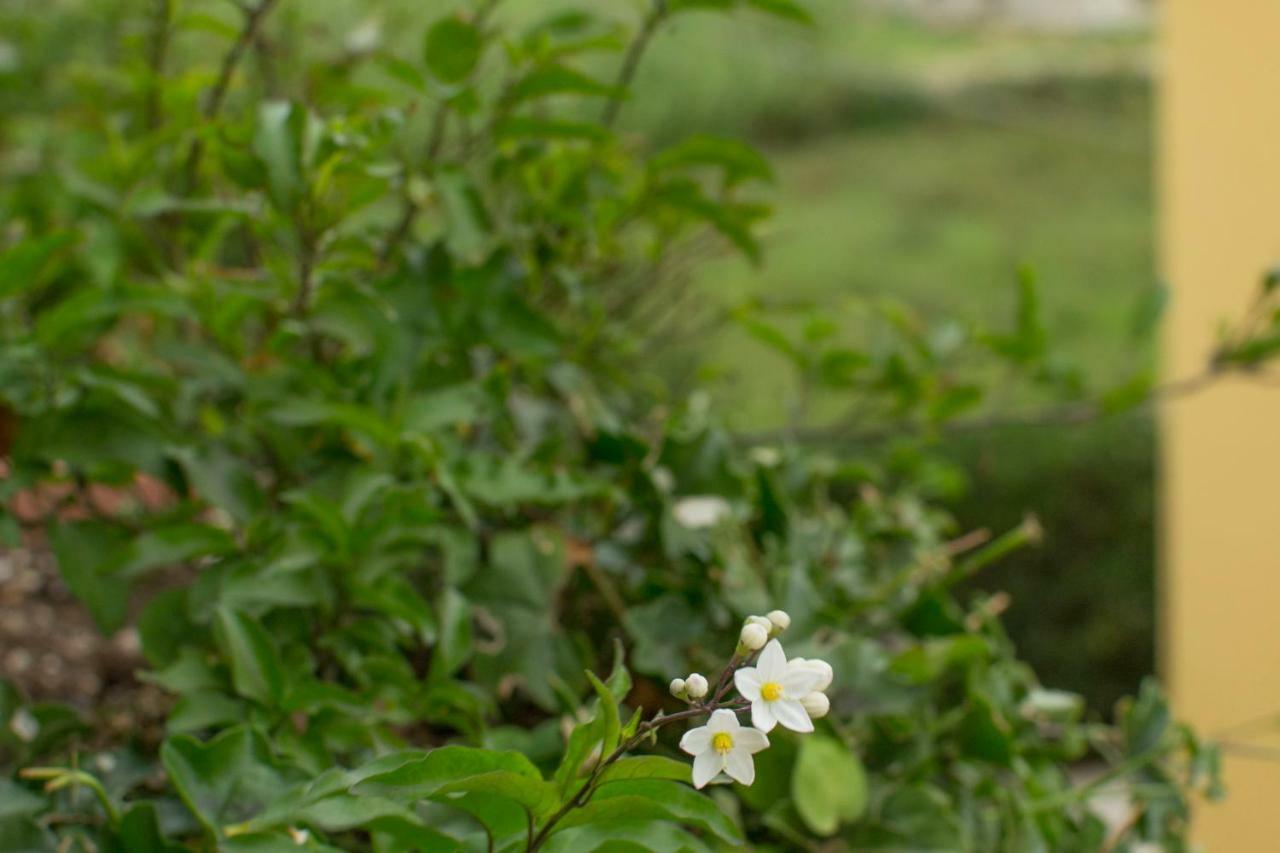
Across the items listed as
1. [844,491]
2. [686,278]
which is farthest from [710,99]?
[686,278]

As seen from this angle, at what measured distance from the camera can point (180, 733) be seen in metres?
0.50

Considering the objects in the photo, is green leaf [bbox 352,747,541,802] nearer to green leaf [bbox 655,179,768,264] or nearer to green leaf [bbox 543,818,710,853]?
green leaf [bbox 543,818,710,853]

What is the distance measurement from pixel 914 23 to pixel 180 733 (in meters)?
2.98

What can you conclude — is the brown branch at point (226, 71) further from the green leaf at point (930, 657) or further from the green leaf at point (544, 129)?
the green leaf at point (930, 657)

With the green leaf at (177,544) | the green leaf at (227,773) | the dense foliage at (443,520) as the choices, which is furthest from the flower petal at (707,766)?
the green leaf at (177,544)

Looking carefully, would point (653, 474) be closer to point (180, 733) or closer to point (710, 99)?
point (180, 733)

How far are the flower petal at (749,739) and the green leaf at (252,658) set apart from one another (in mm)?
249

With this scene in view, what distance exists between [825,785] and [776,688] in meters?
0.26

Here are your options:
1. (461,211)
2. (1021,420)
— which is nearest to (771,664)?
(461,211)

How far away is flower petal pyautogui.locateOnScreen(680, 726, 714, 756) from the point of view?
36cm

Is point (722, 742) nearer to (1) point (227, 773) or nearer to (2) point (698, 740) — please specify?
(2) point (698, 740)

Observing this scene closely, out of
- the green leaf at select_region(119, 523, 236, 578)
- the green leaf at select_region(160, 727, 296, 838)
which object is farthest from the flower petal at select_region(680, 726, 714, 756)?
the green leaf at select_region(119, 523, 236, 578)

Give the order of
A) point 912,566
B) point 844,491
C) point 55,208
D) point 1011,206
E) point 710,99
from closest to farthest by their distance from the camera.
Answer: point 912,566, point 55,208, point 844,491, point 710,99, point 1011,206

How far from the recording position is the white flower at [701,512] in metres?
0.66
